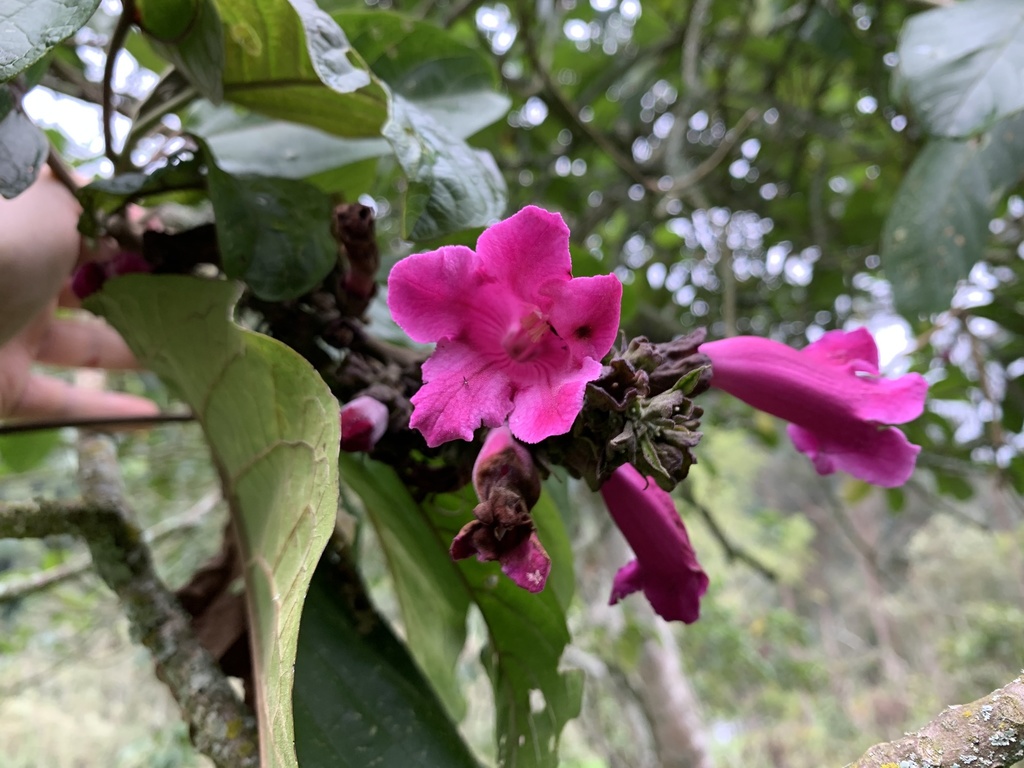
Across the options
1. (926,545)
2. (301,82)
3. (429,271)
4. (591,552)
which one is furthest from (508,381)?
(926,545)

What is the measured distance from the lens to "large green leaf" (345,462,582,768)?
689 millimetres

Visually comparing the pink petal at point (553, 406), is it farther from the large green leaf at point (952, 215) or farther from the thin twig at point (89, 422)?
the large green leaf at point (952, 215)

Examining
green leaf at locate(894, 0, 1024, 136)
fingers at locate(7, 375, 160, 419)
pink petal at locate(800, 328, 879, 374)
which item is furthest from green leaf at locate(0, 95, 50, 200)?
green leaf at locate(894, 0, 1024, 136)

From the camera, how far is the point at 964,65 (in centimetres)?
86

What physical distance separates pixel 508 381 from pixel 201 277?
0.33 meters

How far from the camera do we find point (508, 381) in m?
0.48

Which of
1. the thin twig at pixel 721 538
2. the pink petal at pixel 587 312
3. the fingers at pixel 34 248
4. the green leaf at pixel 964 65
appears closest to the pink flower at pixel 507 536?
the pink petal at pixel 587 312

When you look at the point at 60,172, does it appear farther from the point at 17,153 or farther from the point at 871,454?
the point at 871,454

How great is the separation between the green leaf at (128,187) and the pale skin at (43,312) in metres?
0.05

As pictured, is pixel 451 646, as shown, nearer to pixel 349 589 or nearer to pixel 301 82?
pixel 349 589

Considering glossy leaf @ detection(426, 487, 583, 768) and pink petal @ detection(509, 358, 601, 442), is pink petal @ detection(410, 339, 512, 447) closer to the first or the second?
pink petal @ detection(509, 358, 601, 442)

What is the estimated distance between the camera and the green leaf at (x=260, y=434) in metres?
0.42

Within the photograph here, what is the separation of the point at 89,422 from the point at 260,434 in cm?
49

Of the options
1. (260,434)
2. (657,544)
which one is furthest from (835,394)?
(260,434)
